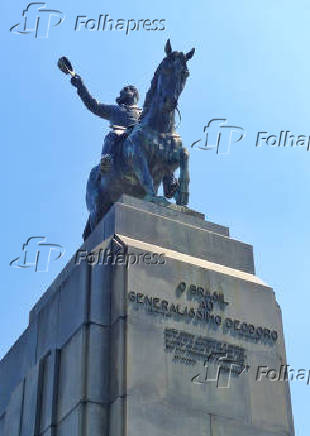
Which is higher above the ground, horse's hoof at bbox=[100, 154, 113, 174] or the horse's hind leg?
horse's hoof at bbox=[100, 154, 113, 174]

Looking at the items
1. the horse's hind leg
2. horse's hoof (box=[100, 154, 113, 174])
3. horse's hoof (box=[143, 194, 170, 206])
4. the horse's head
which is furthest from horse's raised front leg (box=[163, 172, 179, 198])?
the horse's head

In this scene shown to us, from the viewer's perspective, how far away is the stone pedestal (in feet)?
45.0

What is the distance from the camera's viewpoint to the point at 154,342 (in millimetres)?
14203

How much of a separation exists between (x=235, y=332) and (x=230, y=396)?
1.41 meters

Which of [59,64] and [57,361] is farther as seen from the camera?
[59,64]

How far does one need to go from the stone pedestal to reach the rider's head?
592 cm

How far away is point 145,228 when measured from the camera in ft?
53.3

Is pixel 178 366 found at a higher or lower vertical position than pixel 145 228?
lower

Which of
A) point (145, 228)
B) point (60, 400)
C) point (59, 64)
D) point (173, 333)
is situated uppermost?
point (59, 64)

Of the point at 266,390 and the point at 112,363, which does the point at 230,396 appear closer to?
the point at 266,390

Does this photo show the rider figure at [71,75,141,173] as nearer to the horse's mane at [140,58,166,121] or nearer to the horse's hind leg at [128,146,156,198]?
the horse's mane at [140,58,166,121]

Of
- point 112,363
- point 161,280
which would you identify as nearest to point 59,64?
point 161,280

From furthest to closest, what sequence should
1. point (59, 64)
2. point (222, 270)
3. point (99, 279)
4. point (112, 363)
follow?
point (59, 64), point (222, 270), point (99, 279), point (112, 363)

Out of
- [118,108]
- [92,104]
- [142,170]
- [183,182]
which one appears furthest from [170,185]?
[92,104]
